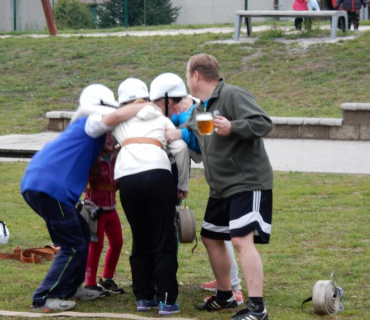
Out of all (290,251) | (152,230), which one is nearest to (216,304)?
(152,230)

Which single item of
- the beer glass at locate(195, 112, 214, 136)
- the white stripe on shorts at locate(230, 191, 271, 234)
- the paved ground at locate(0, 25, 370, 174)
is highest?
the beer glass at locate(195, 112, 214, 136)

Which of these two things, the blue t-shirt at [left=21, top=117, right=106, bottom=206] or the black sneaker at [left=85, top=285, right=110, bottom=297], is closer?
the blue t-shirt at [left=21, top=117, right=106, bottom=206]

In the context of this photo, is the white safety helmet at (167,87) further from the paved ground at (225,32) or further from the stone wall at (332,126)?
the paved ground at (225,32)

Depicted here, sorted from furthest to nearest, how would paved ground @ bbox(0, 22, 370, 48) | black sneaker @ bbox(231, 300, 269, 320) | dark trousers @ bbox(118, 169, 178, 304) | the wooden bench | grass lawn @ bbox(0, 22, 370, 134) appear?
paved ground @ bbox(0, 22, 370, 48) → the wooden bench → grass lawn @ bbox(0, 22, 370, 134) → dark trousers @ bbox(118, 169, 178, 304) → black sneaker @ bbox(231, 300, 269, 320)

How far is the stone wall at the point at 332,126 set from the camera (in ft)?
43.7

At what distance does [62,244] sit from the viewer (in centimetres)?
555

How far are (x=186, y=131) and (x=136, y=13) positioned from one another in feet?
78.2

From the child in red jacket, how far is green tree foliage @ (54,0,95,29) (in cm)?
2806

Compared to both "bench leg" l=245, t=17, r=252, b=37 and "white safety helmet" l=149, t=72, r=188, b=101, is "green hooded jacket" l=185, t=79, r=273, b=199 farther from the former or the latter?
"bench leg" l=245, t=17, r=252, b=37

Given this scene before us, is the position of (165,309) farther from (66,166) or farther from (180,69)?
(180,69)

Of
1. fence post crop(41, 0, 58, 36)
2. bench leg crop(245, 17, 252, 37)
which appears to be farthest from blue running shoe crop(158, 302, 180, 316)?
fence post crop(41, 0, 58, 36)

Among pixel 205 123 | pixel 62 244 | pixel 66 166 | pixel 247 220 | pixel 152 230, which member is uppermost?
pixel 205 123

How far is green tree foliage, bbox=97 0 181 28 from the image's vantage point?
1137 inches

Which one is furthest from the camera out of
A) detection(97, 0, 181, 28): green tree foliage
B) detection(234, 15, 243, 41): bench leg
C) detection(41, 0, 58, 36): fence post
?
detection(97, 0, 181, 28): green tree foliage
